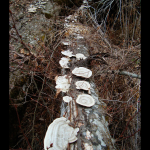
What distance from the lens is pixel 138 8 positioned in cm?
360

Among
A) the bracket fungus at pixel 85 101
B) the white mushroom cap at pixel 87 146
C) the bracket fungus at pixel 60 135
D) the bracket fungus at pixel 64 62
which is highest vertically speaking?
the bracket fungus at pixel 64 62

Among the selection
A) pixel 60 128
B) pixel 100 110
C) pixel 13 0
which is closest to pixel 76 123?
pixel 60 128

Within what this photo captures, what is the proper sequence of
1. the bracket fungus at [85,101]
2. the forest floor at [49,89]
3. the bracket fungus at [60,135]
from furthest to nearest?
the forest floor at [49,89] < the bracket fungus at [85,101] < the bracket fungus at [60,135]

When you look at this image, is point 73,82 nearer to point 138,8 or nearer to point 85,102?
point 85,102

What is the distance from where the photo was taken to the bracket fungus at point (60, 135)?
0.92m

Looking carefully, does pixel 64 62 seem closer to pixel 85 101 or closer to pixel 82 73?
pixel 82 73

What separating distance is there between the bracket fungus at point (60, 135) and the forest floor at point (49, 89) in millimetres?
740

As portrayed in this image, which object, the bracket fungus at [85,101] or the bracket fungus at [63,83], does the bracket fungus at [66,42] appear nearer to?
the bracket fungus at [63,83]

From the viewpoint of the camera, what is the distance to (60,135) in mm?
987

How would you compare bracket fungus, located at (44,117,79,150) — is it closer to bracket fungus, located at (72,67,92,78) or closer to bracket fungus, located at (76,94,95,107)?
bracket fungus, located at (76,94,95,107)

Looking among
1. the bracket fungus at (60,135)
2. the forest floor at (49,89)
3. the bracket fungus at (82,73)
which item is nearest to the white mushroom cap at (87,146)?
the bracket fungus at (60,135)

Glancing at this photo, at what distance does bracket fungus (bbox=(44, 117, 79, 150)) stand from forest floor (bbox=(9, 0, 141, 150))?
740 mm

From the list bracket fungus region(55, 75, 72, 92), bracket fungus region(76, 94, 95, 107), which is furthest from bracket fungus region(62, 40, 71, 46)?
bracket fungus region(76, 94, 95, 107)

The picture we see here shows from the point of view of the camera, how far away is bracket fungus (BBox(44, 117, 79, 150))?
922 millimetres
